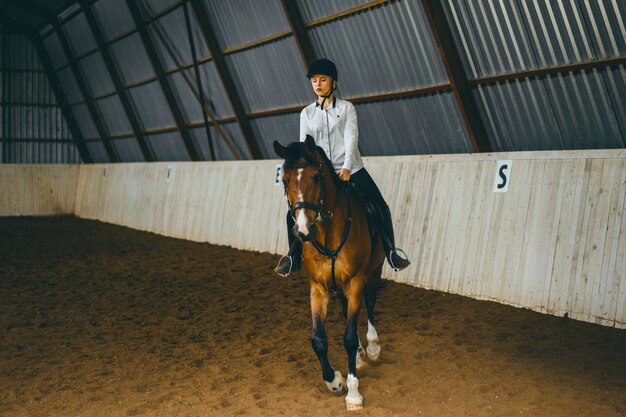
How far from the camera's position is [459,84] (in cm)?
Result: 1039

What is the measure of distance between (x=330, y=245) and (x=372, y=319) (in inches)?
62.1

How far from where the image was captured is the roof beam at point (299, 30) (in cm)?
1312

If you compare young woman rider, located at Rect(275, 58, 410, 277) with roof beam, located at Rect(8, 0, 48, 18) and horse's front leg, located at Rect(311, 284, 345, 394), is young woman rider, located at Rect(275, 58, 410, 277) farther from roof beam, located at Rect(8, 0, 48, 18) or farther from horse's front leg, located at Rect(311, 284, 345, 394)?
roof beam, located at Rect(8, 0, 48, 18)

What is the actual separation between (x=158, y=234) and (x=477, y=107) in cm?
1071

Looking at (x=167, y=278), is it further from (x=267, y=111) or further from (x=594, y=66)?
(x=594, y=66)

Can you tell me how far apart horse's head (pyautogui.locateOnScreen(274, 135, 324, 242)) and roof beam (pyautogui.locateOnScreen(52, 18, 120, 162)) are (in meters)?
21.7

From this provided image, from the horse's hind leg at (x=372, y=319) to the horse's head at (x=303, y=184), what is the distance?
1824mm

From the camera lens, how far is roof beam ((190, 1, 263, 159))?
52.2 feet

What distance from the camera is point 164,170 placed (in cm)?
1919

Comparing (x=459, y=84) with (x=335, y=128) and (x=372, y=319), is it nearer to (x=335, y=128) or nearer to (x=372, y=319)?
(x=372, y=319)

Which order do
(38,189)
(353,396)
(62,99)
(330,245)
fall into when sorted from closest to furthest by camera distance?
(353,396) < (330,245) < (38,189) < (62,99)

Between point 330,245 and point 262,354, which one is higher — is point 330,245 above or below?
above

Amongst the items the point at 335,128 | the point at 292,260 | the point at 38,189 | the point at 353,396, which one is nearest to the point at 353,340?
the point at 353,396

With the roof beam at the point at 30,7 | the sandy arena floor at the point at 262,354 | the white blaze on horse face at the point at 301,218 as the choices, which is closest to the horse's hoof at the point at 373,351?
the sandy arena floor at the point at 262,354
